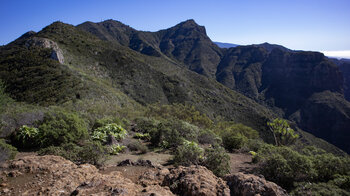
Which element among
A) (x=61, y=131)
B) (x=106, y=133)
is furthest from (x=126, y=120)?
(x=61, y=131)

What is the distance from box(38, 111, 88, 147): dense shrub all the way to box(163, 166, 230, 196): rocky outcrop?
480 centimetres

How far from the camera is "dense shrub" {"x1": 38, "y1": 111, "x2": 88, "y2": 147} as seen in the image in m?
7.05

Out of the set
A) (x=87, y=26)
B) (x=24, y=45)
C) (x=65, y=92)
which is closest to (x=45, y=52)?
(x=24, y=45)

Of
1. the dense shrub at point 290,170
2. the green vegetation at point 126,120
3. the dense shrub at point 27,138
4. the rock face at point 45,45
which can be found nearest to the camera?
the dense shrub at point 290,170

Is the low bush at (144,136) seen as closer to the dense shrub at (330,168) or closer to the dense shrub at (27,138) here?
the dense shrub at (27,138)

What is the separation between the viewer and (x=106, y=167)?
5.71m

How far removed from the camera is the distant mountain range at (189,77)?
28250 millimetres

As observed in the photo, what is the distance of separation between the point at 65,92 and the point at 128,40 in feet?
535

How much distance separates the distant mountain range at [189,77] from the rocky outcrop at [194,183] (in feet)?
70.9

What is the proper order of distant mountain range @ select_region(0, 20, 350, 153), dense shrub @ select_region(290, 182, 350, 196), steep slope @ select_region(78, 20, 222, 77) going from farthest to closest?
steep slope @ select_region(78, 20, 222, 77)
distant mountain range @ select_region(0, 20, 350, 153)
dense shrub @ select_region(290, 182, 350, 196)

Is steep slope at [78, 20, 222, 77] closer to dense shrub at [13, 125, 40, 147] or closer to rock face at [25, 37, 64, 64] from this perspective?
rock face at [25, 37, 64, 64]

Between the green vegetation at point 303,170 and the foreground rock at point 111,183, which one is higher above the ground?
the foreground rock at point 111,183

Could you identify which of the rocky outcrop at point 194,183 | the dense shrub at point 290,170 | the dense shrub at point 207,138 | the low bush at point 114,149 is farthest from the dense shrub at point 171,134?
the rocky outcrop at point 194,183

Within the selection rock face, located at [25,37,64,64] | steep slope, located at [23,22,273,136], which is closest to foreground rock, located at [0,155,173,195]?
rock face, located at [25,37,64,64]
